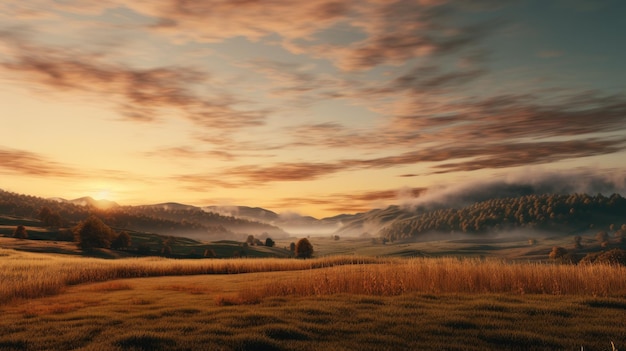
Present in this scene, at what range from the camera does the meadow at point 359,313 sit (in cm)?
1455

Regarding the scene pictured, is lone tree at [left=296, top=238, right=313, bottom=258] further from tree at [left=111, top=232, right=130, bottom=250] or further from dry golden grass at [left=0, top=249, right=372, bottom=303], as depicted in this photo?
dry golden grass at [left=0, top=249, right=372, bottom=303]

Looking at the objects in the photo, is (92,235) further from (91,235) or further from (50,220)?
(50,220)

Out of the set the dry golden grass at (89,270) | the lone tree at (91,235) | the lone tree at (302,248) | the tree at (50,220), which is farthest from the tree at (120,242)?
the dry golden grass at (89,270)

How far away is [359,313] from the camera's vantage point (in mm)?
18594

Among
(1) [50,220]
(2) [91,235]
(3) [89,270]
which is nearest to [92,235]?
(2) [91,235]

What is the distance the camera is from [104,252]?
110m

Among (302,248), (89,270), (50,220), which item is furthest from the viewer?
(50,220)

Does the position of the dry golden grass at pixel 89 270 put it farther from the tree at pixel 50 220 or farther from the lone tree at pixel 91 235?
the tree at pixel 50 220

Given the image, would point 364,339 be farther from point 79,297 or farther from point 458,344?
point 79,297

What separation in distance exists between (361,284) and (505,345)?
11.4m

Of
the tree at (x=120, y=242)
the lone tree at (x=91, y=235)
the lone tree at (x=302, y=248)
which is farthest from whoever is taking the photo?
the lone tree at (x=302, y=248)

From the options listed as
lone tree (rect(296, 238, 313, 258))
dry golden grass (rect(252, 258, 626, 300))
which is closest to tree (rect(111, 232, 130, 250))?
lone tree (rect(296, 238, 313, 258))

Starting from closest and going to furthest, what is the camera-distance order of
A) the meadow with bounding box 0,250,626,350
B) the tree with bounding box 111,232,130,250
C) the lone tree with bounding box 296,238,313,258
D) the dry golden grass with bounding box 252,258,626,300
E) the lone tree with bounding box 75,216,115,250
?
the meadow with bounding box 0,250,626,350
the dry golden grass with bounding box 252,258,626,300
the lone tree with bounding box 75,216,115,250
the tree with bounding box 111,232,130,250
the lone tree with bounding box 296,238,313,258

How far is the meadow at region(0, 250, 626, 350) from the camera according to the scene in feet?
47.8
